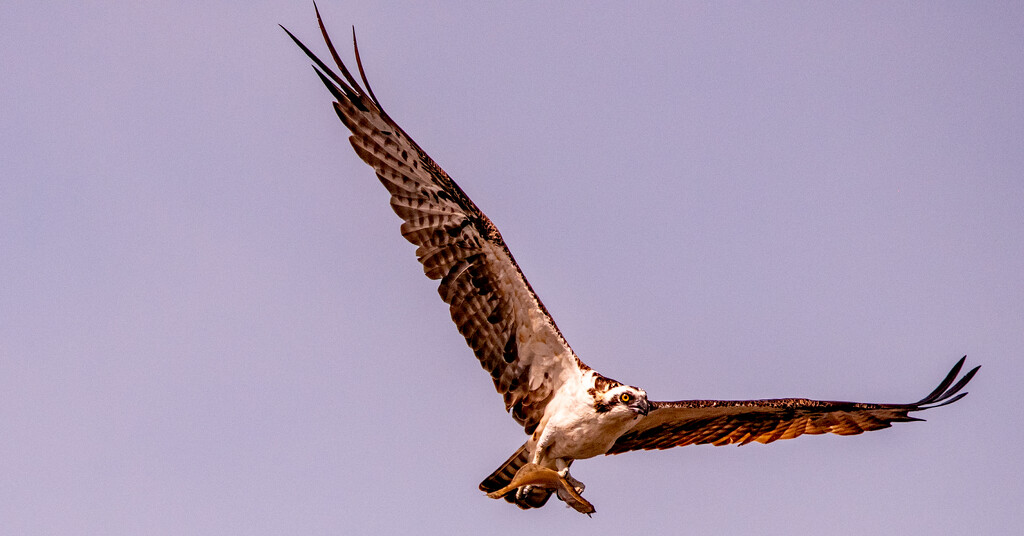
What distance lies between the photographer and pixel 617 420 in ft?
41.5

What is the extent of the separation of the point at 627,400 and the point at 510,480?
5.81 feet

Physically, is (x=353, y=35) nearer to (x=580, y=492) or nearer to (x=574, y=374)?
(x=574, y=374)

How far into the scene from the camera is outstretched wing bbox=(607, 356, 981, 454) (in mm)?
13625

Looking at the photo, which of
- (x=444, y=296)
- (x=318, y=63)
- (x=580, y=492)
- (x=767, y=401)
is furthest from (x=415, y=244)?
(x=767, y=401)

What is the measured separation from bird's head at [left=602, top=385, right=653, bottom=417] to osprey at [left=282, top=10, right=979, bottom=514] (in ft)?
0.18

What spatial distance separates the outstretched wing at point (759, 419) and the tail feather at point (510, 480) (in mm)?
1033

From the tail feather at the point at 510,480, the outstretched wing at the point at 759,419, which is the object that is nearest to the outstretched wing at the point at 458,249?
the tail feather at the point at 510,480

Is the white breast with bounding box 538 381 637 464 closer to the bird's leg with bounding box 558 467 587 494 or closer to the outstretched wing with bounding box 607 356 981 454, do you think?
the bird's leg with bounding box 558 467 587 494

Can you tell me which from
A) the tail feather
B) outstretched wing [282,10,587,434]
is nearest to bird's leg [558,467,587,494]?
the tail feather

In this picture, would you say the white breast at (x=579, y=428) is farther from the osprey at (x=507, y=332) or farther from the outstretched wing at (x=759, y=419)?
the outstretched wing at (x=759, y=419)

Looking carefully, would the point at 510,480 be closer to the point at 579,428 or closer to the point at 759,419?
the point at 579,428

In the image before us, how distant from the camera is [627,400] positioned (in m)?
12.4

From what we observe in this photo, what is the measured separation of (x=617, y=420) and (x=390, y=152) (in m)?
3.62

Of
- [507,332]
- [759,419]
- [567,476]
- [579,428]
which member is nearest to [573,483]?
[567,476]
